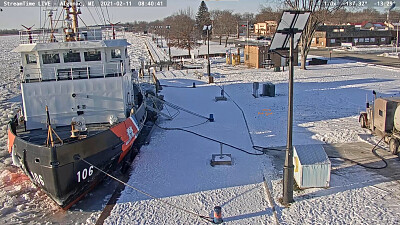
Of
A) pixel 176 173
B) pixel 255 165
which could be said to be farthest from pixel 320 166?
pixel 176 173

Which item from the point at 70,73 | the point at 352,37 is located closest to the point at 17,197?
the point at 70,73

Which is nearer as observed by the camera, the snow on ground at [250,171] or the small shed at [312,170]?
the snow on ground at [250,171]

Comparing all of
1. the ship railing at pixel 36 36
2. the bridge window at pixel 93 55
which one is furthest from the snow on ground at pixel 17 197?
the bridge window at pixel 93 55

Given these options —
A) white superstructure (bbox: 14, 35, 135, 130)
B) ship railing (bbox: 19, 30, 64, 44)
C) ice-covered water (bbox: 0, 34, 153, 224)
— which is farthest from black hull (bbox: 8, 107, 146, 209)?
ship railing (bbox: 19, 30, 64, 44)

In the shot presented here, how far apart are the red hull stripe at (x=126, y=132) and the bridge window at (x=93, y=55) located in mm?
3115

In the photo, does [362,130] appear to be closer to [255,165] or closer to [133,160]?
[255,165]

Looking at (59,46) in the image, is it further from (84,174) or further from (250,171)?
(250,171)

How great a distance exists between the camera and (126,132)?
12.2 metres

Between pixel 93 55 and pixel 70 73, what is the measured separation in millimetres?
1172

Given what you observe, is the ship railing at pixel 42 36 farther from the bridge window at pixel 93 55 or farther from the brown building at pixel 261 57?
the brown building at pixel 261 57

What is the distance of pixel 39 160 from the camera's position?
9703 mm

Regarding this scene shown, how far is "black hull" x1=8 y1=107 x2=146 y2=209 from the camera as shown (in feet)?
31.2

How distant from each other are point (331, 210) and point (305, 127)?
309 inches

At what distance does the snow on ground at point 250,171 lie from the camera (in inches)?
352
